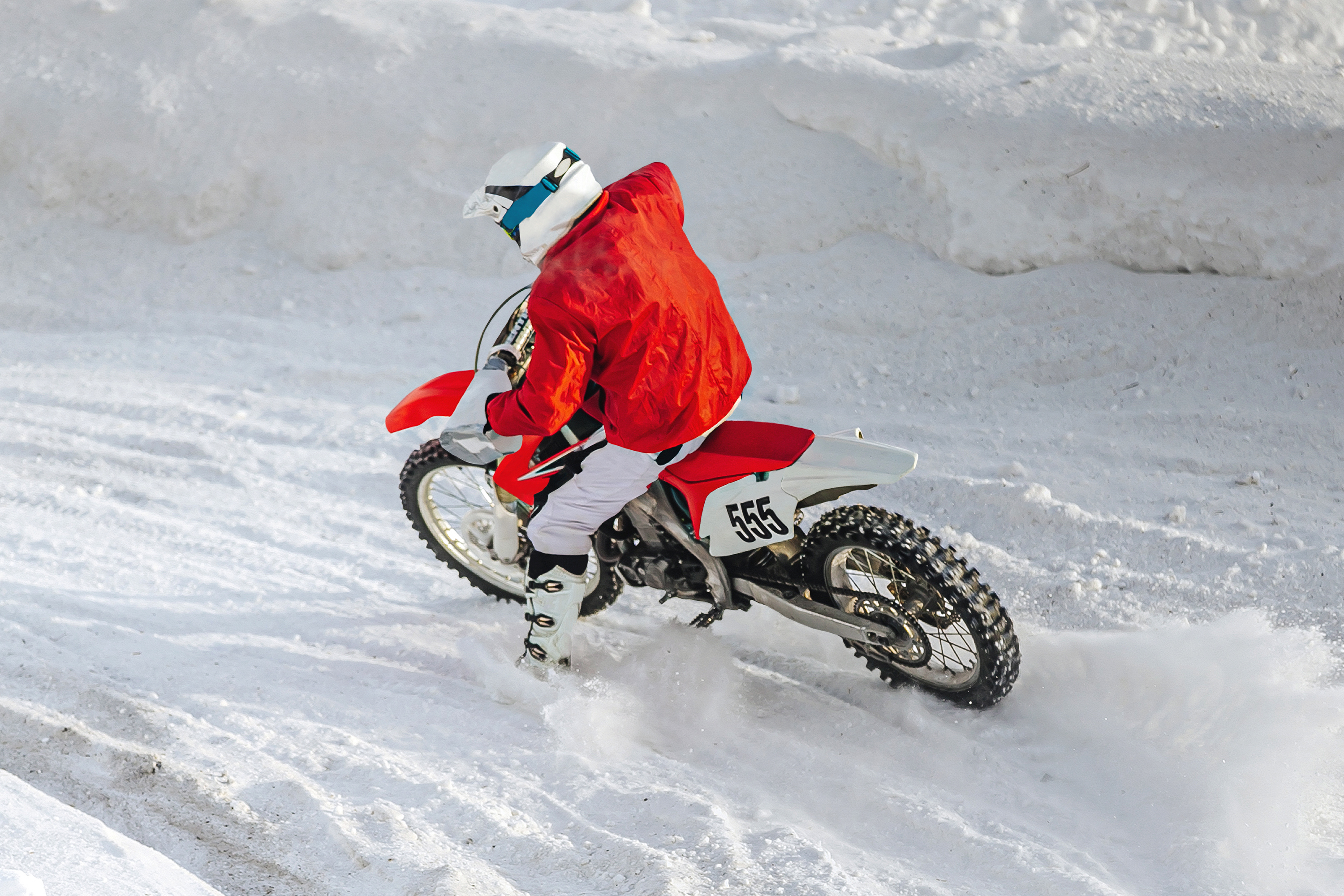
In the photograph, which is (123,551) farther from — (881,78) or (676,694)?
(881,78)

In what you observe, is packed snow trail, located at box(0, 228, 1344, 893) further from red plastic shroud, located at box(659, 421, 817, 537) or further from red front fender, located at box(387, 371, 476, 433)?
red front fender, located at box(387, 371, 476, 433)

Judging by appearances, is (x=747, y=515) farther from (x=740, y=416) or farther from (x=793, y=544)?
(x=740, y=416)

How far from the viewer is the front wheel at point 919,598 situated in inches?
129

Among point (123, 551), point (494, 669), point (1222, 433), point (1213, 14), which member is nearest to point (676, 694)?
point (494, 669)

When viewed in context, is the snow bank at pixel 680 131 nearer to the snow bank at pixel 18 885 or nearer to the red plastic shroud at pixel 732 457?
the red plastic shroud at pixel 732 457

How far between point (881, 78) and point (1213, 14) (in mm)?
2990

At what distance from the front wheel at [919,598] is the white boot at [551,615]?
0.84m

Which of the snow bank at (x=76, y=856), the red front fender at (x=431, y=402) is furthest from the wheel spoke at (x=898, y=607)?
the snow bank at (x=76, y=856)

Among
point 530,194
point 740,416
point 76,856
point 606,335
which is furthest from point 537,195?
point 740,416

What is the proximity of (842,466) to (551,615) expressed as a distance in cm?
119

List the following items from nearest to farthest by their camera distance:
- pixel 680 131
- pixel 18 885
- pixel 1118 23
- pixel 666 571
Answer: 1. pixel 18 885
2. pixel 666 571
3. pixel 680 131
4. pixel 1118 23

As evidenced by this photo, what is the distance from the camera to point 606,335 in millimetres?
2928

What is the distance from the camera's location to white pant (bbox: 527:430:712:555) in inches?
130

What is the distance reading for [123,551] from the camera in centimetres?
455
